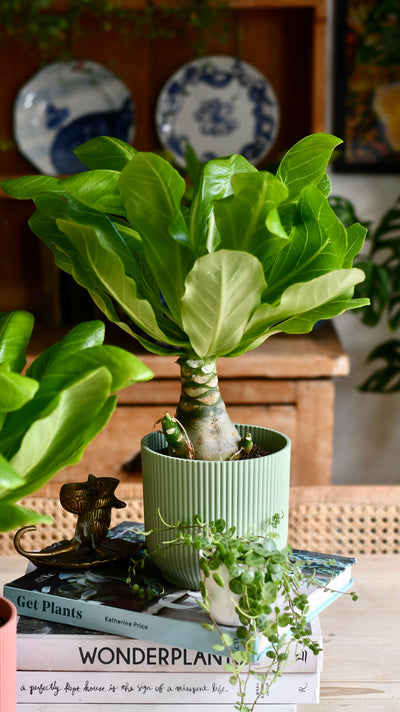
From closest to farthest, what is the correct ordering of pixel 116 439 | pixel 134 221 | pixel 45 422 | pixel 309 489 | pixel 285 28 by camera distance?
pixel 45 422 < pixel 134 221 < pixel 309 489 < pixel 116 439 < pixel 285 28

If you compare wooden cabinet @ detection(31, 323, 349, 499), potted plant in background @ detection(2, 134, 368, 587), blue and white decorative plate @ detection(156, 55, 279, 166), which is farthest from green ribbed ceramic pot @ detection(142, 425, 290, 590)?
blue and white decorative plate @ detection(156, 55, 279, 166)

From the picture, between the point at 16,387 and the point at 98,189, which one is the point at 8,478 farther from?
the point at 98,189

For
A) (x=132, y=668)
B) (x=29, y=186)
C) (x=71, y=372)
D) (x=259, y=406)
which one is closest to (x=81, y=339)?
(x=71, y=372)

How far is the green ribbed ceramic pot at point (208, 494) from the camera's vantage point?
2.11 feet

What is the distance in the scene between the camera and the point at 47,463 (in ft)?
1.74

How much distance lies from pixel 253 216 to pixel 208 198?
5 centimetres

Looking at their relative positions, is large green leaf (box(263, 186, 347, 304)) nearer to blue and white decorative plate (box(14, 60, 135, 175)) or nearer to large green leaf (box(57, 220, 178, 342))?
large green leaf (box(57, 220, 178, 342))

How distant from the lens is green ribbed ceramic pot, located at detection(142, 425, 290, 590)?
0.64m

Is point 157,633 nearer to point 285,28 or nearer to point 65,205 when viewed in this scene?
point 65,205

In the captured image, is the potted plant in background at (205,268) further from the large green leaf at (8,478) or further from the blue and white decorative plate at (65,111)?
the blue and white decorative plate at (65,111)

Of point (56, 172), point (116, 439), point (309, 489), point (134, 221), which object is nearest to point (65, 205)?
point (134, 221)

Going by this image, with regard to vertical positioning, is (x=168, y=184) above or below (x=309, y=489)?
above

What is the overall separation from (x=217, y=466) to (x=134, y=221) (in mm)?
204

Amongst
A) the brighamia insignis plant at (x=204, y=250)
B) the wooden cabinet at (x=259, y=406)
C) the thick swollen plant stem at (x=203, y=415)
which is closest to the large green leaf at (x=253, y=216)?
the brighamia insignis plant at (x=204, y=250)
